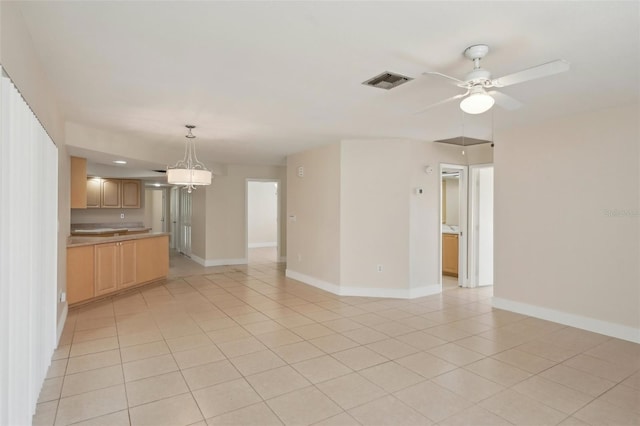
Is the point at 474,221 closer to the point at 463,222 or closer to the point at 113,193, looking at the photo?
the point at 463,222

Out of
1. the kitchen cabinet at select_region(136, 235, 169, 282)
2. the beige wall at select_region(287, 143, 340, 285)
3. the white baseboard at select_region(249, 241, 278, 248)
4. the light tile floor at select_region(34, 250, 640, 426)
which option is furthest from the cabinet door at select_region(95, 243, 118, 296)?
the white baseboard at select_region(249, 241, 278, 248)

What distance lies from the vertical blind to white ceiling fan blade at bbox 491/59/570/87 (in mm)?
2695

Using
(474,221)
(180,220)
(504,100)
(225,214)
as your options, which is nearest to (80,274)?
(225,214)

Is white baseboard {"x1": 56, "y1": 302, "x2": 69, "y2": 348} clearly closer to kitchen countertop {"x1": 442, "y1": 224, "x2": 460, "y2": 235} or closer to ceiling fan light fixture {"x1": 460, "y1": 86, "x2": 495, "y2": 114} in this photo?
ceiling fan light fixture {"x1": 460, "y1": 86, "x2": 495, "y2": 114}

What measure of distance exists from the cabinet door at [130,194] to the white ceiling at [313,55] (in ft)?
15.1

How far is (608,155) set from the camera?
12.7ft

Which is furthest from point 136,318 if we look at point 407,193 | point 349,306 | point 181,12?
point 407,193

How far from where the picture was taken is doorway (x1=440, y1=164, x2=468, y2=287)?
20.5 ft

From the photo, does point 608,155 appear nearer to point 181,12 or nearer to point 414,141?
point 414,141

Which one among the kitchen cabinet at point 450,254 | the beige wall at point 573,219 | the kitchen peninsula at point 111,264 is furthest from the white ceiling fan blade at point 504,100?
the kitchen peninsula at point 111,264

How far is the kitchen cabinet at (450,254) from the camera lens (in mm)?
7098

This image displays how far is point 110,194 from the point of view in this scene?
8383 mm

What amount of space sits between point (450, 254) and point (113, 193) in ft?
25.2

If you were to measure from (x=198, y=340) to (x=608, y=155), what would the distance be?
15.6 ft
